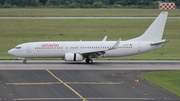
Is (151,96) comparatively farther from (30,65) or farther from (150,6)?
(150,6)

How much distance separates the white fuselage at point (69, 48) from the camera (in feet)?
200

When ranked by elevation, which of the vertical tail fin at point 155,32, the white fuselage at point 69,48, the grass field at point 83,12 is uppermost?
the vertical tail fin at point 155,32

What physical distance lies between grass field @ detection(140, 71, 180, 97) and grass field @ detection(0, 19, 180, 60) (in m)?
22.1

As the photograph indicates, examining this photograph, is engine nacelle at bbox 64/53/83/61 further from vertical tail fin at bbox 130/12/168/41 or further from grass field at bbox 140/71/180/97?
grass field at bbox 140/71/180/97

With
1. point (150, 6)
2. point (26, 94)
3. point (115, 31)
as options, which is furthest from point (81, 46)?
point (150, 6)

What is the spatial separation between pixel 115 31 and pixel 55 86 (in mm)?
51940

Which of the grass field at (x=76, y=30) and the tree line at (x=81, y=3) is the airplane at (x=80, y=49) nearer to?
the grass field at (x=76, y=30)

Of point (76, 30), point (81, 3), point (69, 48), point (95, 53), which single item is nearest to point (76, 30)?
point (76, 30)

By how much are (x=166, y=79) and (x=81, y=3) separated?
329 feet

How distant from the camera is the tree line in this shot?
140375mm

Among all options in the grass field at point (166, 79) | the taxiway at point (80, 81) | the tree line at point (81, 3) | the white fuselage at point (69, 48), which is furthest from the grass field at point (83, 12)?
the grass field at point (166, 79)

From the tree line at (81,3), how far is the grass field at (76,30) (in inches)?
1300

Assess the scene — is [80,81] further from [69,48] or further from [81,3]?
[81,3]

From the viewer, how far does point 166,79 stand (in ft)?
161
